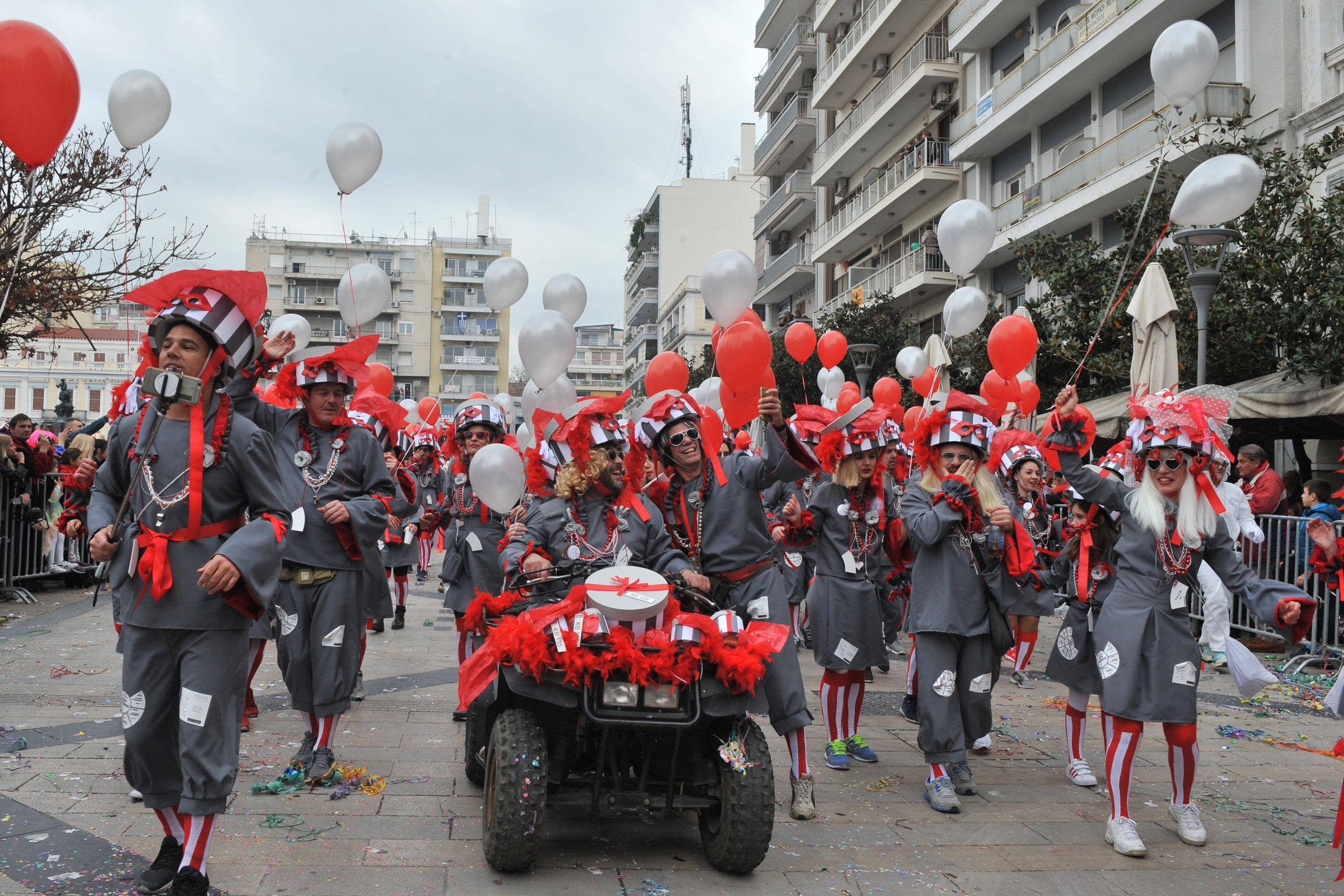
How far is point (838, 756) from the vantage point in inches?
243

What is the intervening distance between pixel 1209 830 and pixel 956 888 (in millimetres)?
1720

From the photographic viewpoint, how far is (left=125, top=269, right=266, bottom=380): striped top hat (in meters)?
3.88

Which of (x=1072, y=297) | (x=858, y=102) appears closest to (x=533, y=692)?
(x=1072, y=297)

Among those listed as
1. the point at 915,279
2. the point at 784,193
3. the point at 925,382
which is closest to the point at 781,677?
the point at 925,382

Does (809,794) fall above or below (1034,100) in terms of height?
below

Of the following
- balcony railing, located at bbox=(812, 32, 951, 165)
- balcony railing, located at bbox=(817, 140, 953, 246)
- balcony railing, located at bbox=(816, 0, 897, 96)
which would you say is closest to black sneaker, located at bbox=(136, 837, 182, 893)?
balcony railing, located at bbox=(817, 140, 953, 246)

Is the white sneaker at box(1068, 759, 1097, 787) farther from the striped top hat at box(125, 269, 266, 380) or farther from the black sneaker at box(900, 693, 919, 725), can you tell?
the striped top hat at box(125, 269, 266, 380)

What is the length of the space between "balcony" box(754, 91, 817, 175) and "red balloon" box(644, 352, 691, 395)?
40499 mm

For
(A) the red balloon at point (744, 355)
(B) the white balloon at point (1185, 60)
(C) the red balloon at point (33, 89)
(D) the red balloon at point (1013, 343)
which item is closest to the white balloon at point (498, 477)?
(A) the red balloon at point (744, 355)

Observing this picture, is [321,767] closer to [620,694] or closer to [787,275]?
[620,694]

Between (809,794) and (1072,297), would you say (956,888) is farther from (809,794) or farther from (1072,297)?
(1072,297)

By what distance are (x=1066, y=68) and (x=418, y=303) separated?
7357 centimetres

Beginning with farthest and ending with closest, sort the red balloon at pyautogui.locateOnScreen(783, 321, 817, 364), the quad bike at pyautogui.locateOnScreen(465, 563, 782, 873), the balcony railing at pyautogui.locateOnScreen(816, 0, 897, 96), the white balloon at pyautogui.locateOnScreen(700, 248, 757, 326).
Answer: the balcony railing at pyautogui.locateOnScreen(816, 0, 897, 96) → the red balloon at pyautogui.locateOnScreen(783, 321, 817, 364) → the white balloon at pyautogui.locateOnScreen(700, 248, 757, 326) → the quad bike at pyautogui.locateOnScreen(465, 563, 782, 873)

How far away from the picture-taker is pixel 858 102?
39062 millimetres
